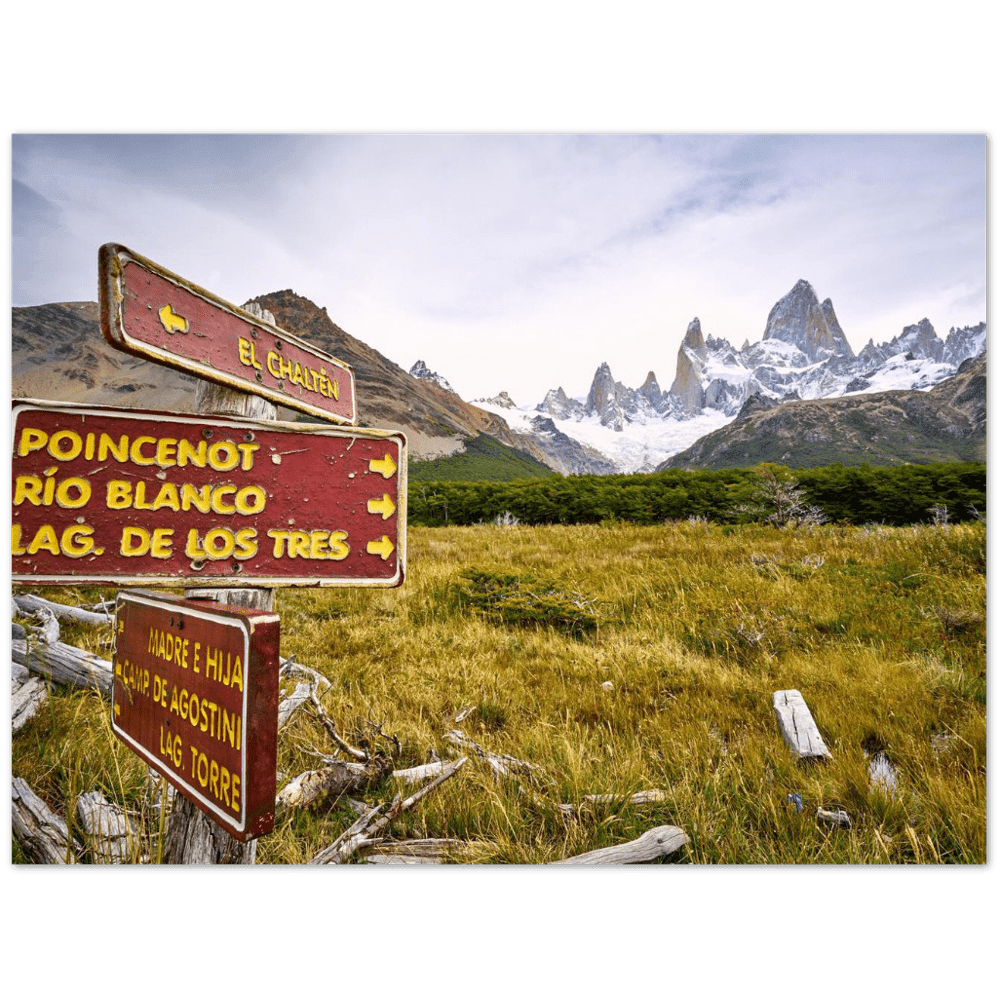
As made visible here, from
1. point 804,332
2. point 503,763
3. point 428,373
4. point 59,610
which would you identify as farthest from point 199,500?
point 804,332

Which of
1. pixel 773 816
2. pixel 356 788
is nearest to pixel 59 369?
pixel 356 788

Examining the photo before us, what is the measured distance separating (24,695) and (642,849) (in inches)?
129

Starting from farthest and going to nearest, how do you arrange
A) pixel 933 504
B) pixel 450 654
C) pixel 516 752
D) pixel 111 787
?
1. pixel 933 504
2. pixel 450 654
3. pixel 516 752
4. pixel 111 787

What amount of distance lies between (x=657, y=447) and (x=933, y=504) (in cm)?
15156

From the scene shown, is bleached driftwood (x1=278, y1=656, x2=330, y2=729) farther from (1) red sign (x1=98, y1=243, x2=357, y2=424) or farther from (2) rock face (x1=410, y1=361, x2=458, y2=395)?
(2) rock face (x1=410, y1=361, x2=458, y2=395)

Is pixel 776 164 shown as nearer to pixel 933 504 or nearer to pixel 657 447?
pixel 933 504

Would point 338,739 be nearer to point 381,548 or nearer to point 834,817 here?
point 381,548

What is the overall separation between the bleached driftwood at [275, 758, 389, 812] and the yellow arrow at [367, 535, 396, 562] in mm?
1346

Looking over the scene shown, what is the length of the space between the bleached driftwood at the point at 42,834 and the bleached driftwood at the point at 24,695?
2.00ft

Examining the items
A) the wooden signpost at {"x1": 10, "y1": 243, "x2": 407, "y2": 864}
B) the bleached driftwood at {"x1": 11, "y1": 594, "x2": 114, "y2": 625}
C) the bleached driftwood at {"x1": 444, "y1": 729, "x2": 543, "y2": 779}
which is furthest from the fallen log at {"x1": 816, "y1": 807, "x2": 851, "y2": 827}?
the bleached driftwood at {"x1": 11, "y1": 594, "x2": 114, "y2": 625}

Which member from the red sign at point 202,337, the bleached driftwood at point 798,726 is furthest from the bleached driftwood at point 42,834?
the bleached driftwood at point 798,726

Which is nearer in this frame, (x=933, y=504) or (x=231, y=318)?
(x=231, y=318)

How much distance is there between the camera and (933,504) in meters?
7.05

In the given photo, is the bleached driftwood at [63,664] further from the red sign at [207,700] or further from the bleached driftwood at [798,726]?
the bleached driftwood at [798,726]
